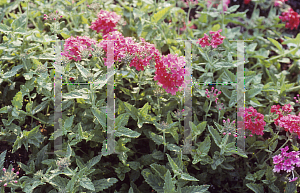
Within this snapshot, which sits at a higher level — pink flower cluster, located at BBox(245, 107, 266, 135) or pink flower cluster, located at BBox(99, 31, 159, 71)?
pink flower cluster, located at BBox(99, 31, 159, 71)

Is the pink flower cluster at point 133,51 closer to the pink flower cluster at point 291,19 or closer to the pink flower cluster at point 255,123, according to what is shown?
the pink flower cluster at point 255,123

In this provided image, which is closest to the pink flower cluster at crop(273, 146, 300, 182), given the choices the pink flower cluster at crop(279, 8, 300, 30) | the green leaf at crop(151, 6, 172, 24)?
the green leaf at crop(151, 6, 172, 24)

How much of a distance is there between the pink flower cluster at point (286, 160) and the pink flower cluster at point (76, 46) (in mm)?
1830

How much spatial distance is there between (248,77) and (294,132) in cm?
66

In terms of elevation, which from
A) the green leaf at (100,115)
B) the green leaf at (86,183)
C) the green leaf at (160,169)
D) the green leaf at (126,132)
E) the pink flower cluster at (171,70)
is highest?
the pink flower cluster at (171,70)

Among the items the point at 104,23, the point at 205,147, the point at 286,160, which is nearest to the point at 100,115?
the point at 205,147

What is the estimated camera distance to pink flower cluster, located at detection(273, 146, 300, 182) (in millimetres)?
2283

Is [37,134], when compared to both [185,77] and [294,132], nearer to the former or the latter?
[185,77]

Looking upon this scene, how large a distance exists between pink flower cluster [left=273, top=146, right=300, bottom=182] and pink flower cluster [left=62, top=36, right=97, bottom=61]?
1.83 metres

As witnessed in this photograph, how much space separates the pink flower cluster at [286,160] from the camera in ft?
7.49

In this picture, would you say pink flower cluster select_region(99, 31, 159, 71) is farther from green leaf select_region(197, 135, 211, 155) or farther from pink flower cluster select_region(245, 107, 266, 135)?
pink flower cluster select_region(245, 107, 266, 135)

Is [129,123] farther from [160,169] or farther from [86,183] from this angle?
[86,183]

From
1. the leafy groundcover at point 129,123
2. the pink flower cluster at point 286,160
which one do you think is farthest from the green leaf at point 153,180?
the pink flower cluster at point 286,160

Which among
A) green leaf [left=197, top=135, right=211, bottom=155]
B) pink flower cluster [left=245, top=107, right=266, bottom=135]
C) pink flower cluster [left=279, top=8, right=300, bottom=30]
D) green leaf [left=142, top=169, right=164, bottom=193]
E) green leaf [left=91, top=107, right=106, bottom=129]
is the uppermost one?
pink flower cluster [left=279, top=8, right=300, bottom=30]
